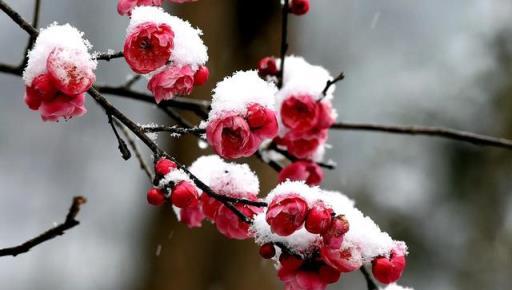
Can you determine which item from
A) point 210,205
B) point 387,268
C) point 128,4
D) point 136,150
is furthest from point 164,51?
point 136,150

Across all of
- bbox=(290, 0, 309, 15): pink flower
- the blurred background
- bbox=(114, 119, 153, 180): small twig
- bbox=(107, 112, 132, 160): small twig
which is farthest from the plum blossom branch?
the blurred background

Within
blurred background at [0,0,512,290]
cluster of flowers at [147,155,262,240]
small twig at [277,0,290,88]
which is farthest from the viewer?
blurred background at [0,0,512,290]

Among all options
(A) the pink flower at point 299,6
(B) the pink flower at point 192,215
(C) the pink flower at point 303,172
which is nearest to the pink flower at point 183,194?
(B) the pink flower at point 192,215

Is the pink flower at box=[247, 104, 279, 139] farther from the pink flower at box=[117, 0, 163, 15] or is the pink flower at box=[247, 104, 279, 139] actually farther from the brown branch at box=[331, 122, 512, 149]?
the brown branch at box=[331, 122, 512, 149]

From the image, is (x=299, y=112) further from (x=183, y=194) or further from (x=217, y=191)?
(x=183, y=194)

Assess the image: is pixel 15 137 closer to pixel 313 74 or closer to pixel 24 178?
pixel 24 178

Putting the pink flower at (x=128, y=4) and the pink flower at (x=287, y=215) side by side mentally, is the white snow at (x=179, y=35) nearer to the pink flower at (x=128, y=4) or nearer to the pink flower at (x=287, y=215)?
the pink flower at (x=128, y=4)

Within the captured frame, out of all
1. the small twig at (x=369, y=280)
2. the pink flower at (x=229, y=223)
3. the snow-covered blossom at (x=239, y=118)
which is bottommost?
the pink flower at (x=229, y=223)
